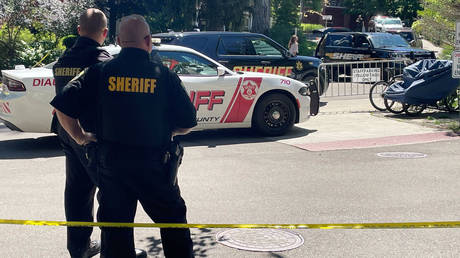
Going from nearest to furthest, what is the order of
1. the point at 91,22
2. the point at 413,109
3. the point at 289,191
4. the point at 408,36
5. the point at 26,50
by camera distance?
the point at 91,22 → the point at 289,191 → the point at 413,109 → the point at 26,50 → the point at 408,36

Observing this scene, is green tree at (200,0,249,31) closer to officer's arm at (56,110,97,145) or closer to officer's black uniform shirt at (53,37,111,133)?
officer's black uniform shirt at (53,37,111,133)

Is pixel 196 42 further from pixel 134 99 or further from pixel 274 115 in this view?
pixel 134 99

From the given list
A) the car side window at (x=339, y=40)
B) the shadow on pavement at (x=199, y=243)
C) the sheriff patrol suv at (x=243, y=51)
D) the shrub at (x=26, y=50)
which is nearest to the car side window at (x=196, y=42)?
the sheriff patrol suv at (x=243, y=51)

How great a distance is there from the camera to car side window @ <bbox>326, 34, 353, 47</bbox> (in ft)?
74.7

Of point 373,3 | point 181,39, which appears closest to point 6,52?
point 181,39

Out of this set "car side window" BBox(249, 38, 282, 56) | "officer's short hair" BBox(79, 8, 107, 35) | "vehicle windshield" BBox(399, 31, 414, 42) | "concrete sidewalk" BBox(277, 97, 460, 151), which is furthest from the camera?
"vehicle windshield" BBox(399, 31, 414, 42)

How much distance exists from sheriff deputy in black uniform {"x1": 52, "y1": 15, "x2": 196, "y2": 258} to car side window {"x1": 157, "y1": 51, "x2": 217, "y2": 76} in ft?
21.9

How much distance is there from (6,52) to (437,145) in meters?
14.5

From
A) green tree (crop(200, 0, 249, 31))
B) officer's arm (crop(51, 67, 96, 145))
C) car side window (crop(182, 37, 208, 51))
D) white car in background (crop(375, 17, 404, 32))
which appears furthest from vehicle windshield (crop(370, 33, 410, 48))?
white car in background (crop(375, 17, 404, 32))

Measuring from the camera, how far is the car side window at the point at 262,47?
14.9m

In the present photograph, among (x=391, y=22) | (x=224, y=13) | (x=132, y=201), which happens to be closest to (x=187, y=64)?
(x=132, y=201)

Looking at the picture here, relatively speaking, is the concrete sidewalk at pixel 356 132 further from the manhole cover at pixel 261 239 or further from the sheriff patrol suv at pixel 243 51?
the manhole cover at pixel 261 239

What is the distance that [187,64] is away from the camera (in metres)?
10.8

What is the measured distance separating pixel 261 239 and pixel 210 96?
17.0 ft
